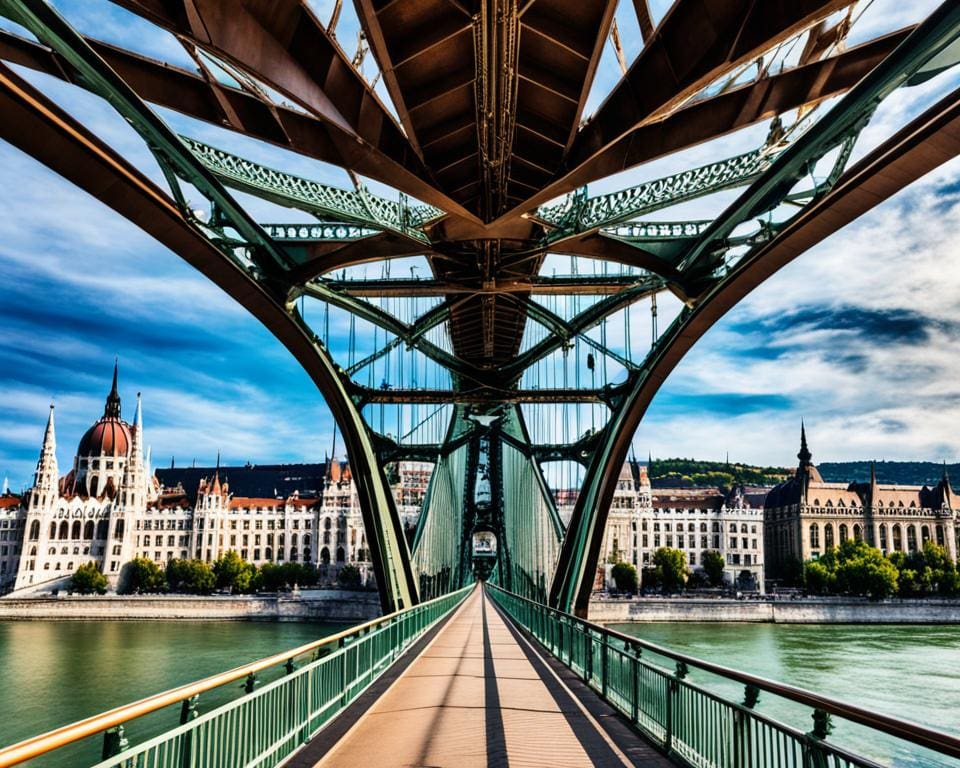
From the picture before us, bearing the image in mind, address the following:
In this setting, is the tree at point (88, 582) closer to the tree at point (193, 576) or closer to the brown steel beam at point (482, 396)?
the tree at point (193, 576)

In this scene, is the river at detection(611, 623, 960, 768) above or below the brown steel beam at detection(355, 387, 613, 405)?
below

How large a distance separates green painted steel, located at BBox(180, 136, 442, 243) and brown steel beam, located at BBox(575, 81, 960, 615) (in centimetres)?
522

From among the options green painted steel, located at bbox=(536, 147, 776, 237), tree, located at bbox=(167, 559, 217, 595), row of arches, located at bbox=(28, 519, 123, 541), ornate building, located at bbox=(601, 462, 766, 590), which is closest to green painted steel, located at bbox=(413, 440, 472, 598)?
green painted steel, located at bbox=(536, 147, 776, 237)

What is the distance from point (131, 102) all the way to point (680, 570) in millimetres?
82414

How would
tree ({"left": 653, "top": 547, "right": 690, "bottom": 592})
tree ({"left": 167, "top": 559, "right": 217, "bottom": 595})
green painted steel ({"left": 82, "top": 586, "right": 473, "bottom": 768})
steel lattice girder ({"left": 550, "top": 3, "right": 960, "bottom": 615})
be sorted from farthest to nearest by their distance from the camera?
tree ({"left": 167, "top": 559, "right": 217, "bottom": 595}) → tree ({"left": 653, "top": 547, "right": 690, "bottom": 592}) → steel lattice girder ({"left": 550, "top": 3, "right": 960, "bottom": 615}) → green painted steel ({"left": 82, "top": 586, "right": 473, "bottom": 768})

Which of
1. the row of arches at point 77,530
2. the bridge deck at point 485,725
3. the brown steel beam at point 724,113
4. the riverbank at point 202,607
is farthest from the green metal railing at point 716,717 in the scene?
the row of arches at point 77,530

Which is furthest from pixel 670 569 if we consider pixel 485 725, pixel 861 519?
pixel 485 725

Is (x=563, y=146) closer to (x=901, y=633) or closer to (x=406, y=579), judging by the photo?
(x=406, y=579)

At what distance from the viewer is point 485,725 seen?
758cm

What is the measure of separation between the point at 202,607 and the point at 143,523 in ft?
130

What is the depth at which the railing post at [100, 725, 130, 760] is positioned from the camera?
386cm

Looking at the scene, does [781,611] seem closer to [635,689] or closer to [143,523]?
[635,689]

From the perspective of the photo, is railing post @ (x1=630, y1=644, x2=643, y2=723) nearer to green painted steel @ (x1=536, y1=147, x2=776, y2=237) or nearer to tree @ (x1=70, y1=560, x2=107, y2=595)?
green painted steel @ (x1=536, y1=147, x2=776, y2=237)

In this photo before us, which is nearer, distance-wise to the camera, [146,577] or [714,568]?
[714,568]
